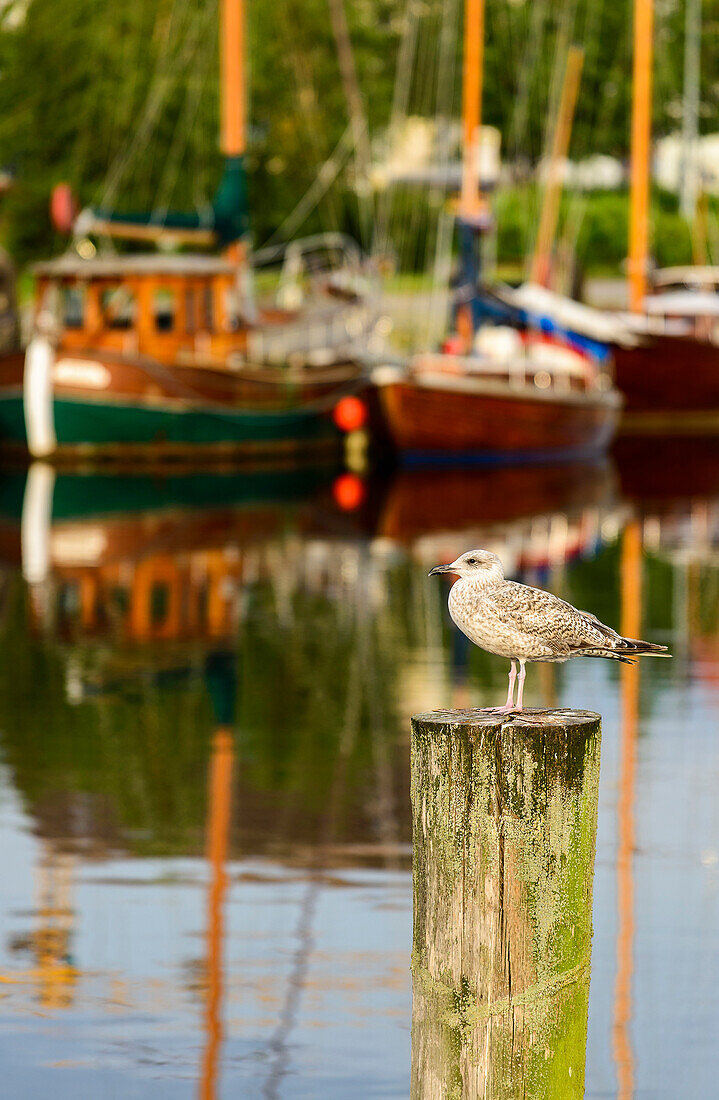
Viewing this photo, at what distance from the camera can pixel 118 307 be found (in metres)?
35.2

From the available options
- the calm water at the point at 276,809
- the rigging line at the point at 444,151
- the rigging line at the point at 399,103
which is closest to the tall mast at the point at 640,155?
the rigging line at the point at 444,151

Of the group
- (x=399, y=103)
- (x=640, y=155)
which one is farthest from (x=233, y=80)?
(x=640, y=155)

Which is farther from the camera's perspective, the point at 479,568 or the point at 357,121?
the point at 357,121

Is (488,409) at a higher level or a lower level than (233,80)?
lower

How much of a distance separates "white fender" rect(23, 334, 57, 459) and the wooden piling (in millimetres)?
29383

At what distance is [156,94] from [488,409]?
1170cm

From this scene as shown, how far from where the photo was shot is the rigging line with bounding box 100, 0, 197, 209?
4469 centimetres

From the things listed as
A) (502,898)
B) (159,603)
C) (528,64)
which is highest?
(528,64)

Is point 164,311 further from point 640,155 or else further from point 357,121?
point 640,155

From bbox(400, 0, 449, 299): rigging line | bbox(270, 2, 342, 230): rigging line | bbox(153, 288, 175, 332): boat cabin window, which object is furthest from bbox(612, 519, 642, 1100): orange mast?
bbox(400, 0, 449, 299): rigging line

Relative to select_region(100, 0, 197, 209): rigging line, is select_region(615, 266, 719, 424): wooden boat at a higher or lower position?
lower

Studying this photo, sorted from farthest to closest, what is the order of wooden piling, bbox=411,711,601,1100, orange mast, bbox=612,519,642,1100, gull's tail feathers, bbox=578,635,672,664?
1. orange mast, bbox=612,519,642,1100
2. gull's tail feathers, bbox=578,635,672,664
3. wooden piling, bbox=411,711,601,1100

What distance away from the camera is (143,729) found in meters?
12.9

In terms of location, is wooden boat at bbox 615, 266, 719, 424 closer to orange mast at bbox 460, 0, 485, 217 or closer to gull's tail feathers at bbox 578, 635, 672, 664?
orange mast at bbox 460, 0, 485, 217
